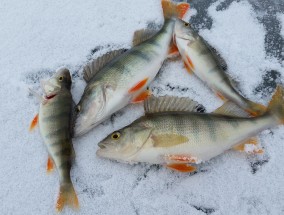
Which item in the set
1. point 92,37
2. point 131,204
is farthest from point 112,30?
point 131,204

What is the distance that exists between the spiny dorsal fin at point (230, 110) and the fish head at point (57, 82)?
0.96 metres

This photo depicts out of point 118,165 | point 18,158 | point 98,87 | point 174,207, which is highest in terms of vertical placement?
point 98,87

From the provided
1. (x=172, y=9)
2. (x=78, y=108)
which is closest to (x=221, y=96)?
(x=172, y=9)

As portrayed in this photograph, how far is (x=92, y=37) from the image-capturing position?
8.80ft

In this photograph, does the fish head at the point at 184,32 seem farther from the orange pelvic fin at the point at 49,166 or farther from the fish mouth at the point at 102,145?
the orange pelvic fin at the point at 49,166

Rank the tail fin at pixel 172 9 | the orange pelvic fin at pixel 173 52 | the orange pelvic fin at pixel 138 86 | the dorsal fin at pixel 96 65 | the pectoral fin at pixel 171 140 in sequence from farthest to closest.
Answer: the tail fin at pixel 172 9, the orange pelvic fin at pixel 173 52, the dorsal fin at pixel 96 65, the orange pelvic fin at pixel 138 86, the pectoral fin at pixel 171 140

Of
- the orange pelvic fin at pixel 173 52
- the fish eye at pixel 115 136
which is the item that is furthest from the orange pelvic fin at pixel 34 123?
the orange pelvic fin at pixel 173 52

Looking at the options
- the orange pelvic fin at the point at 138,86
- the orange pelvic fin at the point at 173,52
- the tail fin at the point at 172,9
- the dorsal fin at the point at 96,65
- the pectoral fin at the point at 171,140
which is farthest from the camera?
the tail fin at the point at 172,9

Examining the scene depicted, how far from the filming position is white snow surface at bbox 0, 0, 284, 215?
2.04 metres

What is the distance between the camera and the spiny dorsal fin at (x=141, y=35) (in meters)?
2.52

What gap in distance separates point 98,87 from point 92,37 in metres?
0.64

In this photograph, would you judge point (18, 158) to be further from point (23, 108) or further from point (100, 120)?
point (100, 120)

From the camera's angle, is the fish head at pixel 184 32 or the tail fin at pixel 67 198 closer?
the tail fin at pixel 67 198

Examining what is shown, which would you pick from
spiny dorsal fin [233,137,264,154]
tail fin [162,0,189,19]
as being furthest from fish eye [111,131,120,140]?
tail fin [162,0,189,19]
